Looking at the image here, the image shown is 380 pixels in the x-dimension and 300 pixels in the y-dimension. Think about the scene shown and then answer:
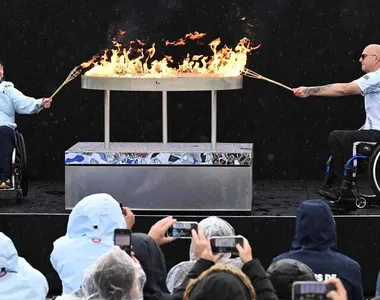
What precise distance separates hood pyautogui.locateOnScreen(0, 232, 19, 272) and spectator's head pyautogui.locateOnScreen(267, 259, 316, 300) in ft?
4.28

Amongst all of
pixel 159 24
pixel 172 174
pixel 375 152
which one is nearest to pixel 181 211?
pixel 172 174

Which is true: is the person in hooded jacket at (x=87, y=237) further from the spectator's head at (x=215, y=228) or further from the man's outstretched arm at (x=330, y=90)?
the man's outstretched arm at (x=330, y=90)

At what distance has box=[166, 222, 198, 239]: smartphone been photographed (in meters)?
5.99

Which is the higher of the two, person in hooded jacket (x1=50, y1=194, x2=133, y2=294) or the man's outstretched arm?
the man's outstretched arm

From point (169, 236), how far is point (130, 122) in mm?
5901

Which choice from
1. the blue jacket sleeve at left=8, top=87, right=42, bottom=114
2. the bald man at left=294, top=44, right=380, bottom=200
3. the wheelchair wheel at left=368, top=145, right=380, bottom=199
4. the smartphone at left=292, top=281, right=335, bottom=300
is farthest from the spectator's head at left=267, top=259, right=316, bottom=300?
the blue jacket sleeve at left=8, top=87, right=42, bottom=114

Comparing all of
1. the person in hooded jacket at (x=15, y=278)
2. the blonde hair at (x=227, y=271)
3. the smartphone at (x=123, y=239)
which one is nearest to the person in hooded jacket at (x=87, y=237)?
the person in hooded jacket at (x=15, y=278)

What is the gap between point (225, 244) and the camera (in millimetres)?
5480

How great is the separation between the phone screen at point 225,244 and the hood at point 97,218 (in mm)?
908

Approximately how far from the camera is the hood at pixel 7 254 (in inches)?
237

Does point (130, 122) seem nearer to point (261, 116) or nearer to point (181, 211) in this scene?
point (261, 116)

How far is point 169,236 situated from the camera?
248 inches

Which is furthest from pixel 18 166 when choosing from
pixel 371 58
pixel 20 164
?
pixel 371 58

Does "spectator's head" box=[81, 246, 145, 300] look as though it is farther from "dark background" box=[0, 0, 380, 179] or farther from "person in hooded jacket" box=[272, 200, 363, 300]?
"dark background" box=[0, 0, 380, 179]
